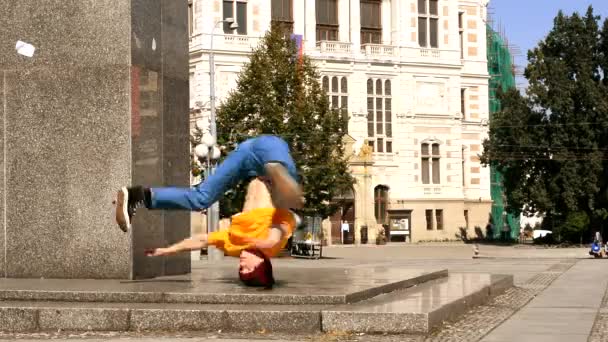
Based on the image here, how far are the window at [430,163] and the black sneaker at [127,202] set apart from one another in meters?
60.2

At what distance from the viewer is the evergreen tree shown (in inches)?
2363

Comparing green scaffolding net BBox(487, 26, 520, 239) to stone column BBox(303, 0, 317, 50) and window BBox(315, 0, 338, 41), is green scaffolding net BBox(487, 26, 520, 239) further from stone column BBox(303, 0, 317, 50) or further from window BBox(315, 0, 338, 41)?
stone column BBox(303, 0, 317, 50)

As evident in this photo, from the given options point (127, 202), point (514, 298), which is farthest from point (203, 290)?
point (514, 298)

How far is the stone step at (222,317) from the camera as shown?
976cm

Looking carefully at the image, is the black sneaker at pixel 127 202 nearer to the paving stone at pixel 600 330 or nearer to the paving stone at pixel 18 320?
the paving stone at pixel 18 320

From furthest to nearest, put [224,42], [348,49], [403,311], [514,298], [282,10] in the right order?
[348,49]
[282,10]
[224,42]
[514,298]
[403,311]

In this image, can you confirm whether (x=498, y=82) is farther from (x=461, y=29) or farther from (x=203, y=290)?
(x=203, y=290)

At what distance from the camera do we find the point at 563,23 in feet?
203

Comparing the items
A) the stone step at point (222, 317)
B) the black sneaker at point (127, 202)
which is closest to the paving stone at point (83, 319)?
the stone step at point (222, 317)

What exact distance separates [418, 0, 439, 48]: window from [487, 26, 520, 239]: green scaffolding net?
9.29m

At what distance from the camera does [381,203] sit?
224 ft

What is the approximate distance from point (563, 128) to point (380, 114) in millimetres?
12732

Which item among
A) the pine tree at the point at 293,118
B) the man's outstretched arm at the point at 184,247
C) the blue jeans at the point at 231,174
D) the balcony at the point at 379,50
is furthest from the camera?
the balcony at the point at 379,50

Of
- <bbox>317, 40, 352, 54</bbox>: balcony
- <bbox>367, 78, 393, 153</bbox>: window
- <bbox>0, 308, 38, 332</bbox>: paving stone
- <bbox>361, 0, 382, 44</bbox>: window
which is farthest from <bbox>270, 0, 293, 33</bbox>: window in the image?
<bbox>0, 308, 38, 332</bbox>: paving stone
